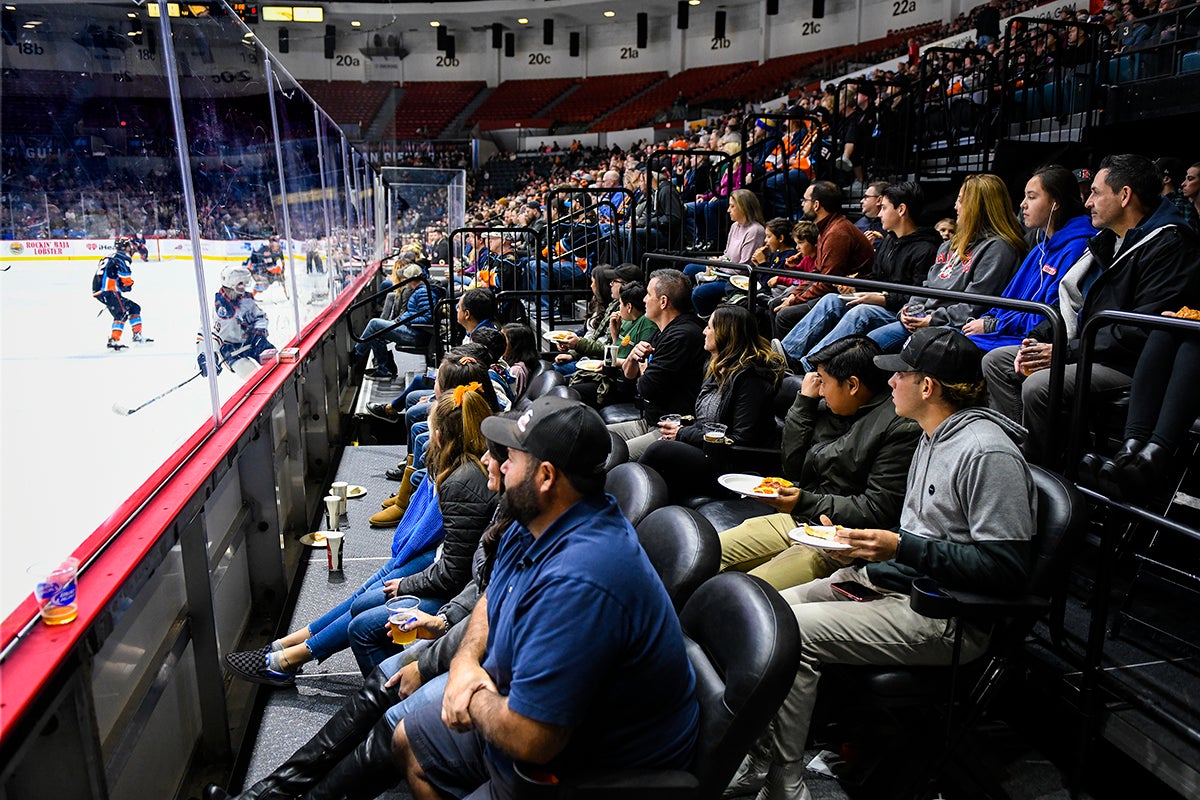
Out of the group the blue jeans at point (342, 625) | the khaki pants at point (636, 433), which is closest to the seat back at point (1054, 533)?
the blue jeans at point (342, 625)

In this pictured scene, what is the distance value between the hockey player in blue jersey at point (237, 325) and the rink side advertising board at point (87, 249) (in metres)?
0.12

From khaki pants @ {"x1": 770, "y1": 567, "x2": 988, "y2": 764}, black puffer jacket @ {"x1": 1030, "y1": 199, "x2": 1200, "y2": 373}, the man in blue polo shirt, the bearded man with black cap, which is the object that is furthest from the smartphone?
black puffer jacket @ {"x1": 1030, "y1": 199, "x2": 1200, "y2": 373}

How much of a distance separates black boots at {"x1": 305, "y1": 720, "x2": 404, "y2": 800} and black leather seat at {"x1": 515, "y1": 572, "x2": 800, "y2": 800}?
63cm

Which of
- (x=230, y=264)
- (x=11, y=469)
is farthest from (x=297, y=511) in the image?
(x=11, y=469)

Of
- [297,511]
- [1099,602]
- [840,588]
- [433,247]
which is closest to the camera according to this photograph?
[1099,602]

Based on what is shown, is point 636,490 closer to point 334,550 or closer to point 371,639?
point 371,639

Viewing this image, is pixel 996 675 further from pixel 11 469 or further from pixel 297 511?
pixel 297 511

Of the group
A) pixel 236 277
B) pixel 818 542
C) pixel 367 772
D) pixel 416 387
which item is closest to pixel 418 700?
pixel 367 772

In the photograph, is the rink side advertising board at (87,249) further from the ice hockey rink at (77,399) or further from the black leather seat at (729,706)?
the black leather seat at (729,706)

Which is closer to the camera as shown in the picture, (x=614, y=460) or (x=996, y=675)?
(x=996, y=675)

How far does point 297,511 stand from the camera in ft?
15.5

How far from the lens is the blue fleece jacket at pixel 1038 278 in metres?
3.68

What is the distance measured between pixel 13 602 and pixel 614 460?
2094 millimetres

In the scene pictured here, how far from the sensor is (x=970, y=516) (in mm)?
2236
